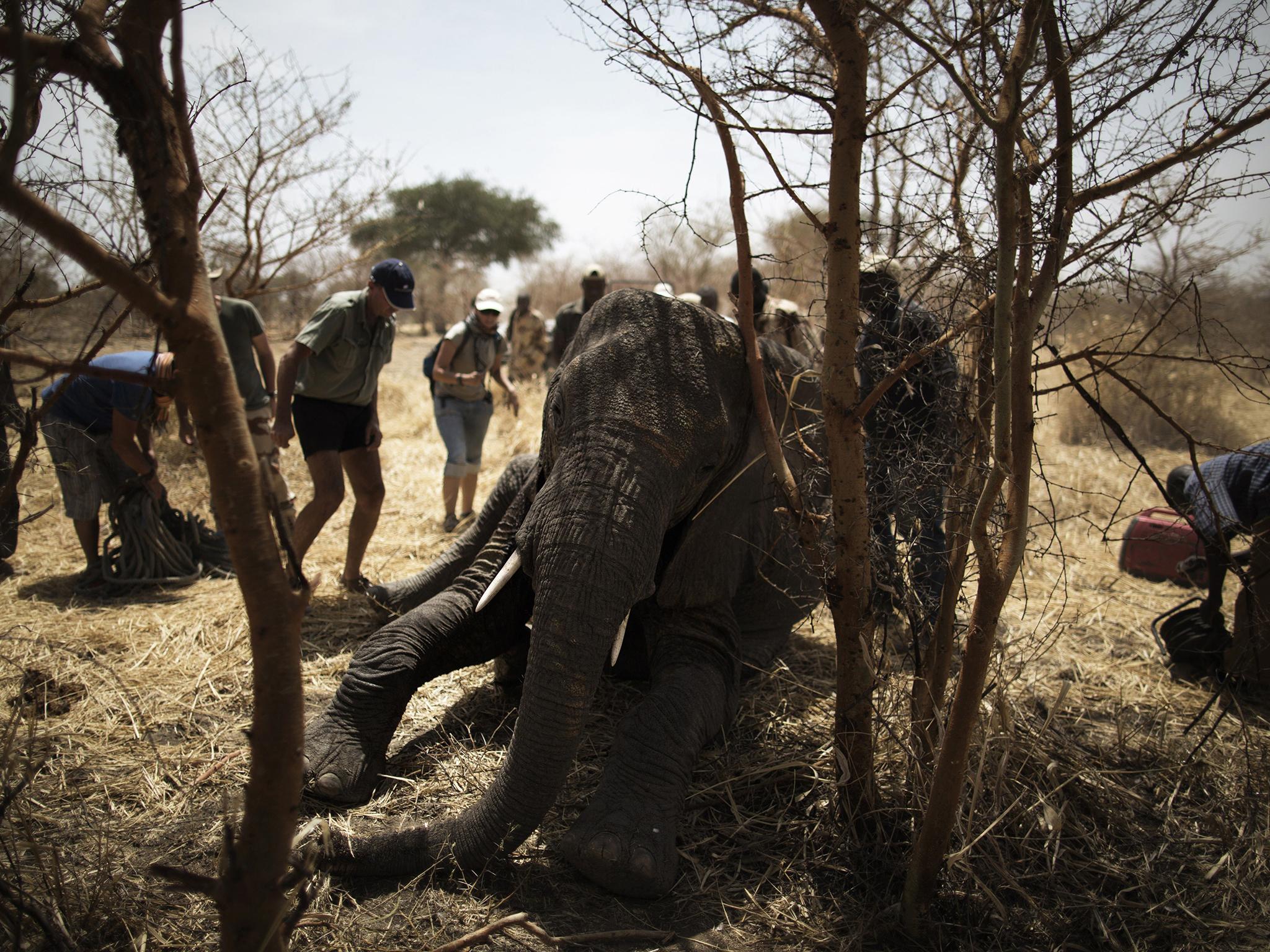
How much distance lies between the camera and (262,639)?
1633mm

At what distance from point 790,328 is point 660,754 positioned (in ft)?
8.48

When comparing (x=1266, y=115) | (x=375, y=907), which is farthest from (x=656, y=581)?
(x=1266, y=115)

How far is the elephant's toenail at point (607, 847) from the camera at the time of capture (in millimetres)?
2695

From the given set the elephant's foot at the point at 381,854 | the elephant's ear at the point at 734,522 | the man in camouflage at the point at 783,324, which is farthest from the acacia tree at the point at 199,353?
the man in camouflage at the point at 783,324

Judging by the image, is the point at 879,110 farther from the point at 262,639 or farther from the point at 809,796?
the point at 809,796

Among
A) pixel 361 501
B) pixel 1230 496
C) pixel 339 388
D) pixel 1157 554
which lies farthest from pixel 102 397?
pixel 1157 554

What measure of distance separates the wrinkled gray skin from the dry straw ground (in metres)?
0.19

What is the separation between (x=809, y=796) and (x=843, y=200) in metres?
2.28

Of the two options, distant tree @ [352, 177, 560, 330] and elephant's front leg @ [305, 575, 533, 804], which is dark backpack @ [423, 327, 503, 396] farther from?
distant tree @ [352, 177, 560, 330]

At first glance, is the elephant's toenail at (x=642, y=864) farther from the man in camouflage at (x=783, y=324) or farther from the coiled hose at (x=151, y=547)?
the coiled hose at (x=151, y=547)

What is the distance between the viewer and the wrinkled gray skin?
9.03 ft

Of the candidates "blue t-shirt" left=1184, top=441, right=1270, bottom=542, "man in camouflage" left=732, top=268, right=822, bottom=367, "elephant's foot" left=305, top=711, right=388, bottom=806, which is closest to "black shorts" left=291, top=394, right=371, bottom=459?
"elephant's foot" left=305, top=711, right=388, bottom=806

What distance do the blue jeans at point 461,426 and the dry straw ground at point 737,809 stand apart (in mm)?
2654

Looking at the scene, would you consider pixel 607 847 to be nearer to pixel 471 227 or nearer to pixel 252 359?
pixel 252 359
